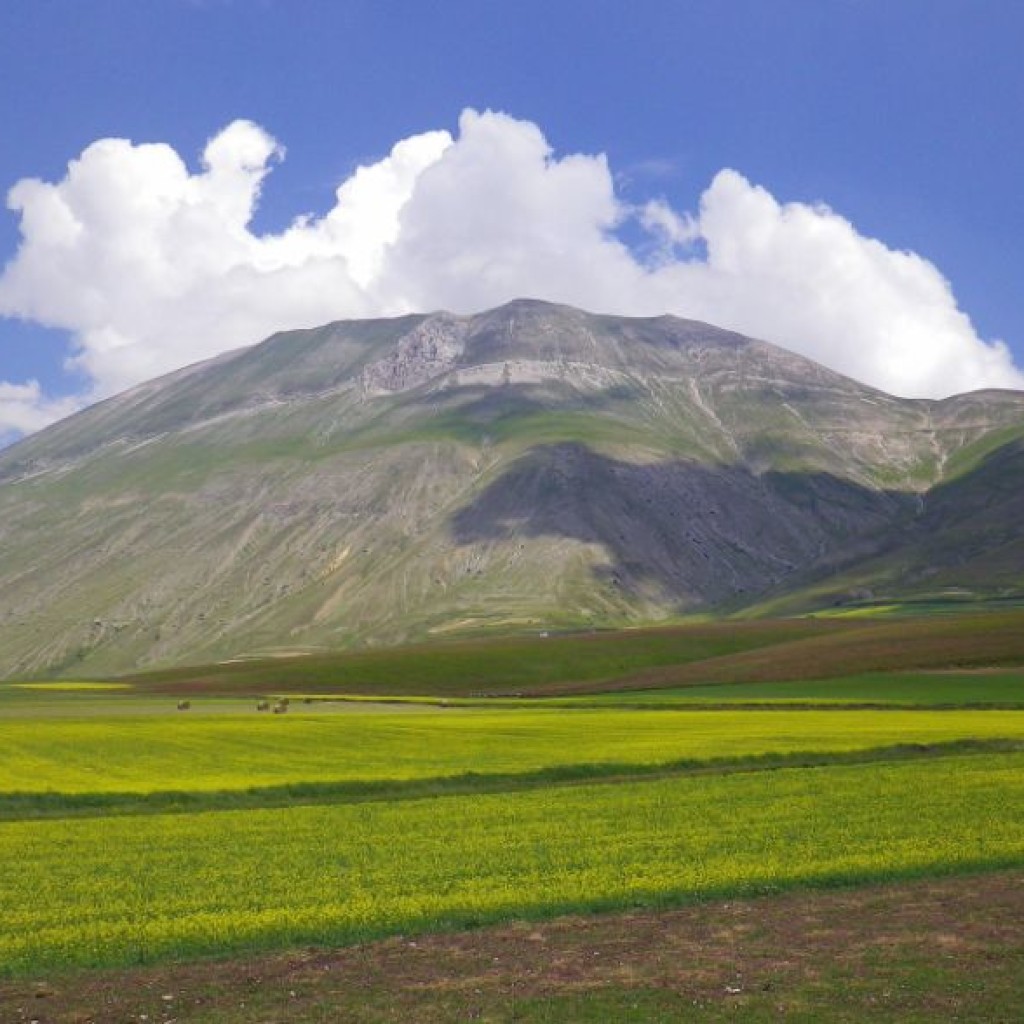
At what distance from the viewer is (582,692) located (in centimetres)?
10956

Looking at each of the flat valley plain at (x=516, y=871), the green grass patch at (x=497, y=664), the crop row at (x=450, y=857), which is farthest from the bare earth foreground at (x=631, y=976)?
the green grass patch at (x=497, y=664)

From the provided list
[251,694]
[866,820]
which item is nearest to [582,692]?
[251,694]

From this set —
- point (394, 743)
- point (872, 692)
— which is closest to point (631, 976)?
point (394, 743)

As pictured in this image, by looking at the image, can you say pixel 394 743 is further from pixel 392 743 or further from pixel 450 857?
pixel 450 857

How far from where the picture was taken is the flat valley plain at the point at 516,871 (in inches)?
736

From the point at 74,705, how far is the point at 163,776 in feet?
→ 214

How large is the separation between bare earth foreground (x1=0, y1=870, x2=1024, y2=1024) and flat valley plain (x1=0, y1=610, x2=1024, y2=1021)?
70 millimetres

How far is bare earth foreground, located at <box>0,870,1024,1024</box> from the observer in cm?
1752

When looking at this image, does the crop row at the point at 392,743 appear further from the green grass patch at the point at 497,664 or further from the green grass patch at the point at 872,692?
the green grass patch at the point at 497,664

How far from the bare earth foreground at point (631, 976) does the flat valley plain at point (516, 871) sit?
70 mm

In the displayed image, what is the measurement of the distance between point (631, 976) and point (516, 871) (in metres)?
7.92

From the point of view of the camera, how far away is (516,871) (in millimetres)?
26938

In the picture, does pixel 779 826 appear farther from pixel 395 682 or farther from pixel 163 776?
pixel 395 682

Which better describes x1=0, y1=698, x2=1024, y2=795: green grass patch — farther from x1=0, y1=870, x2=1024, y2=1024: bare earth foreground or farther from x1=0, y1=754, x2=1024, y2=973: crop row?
x1=0, y1=870, x2=1024, y2=1024: bare earth foreground
